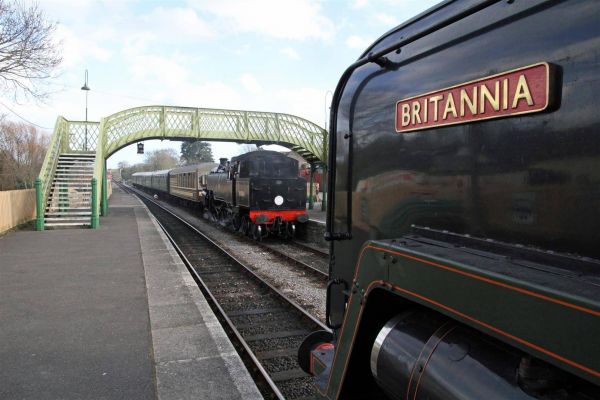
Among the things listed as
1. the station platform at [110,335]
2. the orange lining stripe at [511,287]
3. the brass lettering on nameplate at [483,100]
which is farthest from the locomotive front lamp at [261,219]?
the orange lining stripe at [511,287]

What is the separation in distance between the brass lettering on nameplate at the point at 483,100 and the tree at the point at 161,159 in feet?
329

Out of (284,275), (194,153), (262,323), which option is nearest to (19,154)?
(284,275)

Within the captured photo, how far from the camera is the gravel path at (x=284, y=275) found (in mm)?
7391

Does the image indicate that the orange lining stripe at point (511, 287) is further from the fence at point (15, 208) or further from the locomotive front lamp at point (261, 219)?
the fence at point (15, 208)

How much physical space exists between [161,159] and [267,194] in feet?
301

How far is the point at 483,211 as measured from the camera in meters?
1.72

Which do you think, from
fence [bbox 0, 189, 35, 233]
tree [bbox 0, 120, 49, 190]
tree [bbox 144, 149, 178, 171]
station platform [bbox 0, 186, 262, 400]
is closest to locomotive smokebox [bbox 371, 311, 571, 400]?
station platform [bbox 0, 186, 262, 400]

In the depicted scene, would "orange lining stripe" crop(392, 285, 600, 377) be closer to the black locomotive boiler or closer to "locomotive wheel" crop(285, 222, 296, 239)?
the black locomotive boiler

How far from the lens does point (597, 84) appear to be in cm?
128

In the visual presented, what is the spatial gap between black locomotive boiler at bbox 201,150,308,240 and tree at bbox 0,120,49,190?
53.7ft

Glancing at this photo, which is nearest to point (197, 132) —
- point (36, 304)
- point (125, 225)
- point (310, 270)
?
point (125, 225)

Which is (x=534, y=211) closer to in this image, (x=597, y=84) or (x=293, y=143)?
(x=597, y=84)

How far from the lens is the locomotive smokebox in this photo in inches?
54.5

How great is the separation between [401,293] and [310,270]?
8036 millimetres
